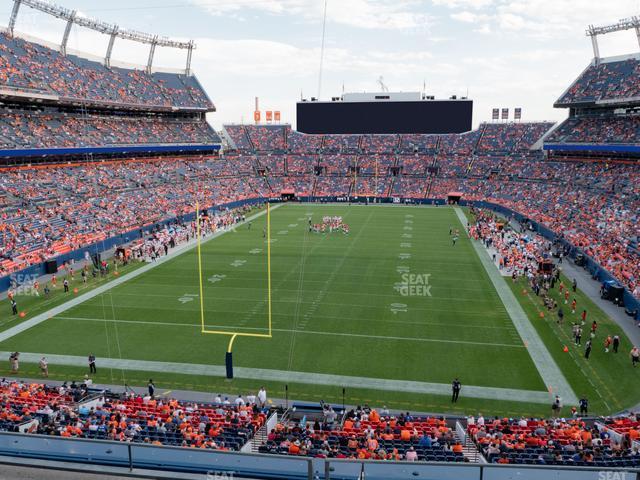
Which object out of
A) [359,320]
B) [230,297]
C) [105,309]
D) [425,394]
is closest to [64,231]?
[105,309]

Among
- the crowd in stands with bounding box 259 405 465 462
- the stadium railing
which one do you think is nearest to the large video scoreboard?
the crowd in stands with bounding box 259 405 465 462

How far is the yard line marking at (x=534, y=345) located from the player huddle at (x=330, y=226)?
13989 millimetres

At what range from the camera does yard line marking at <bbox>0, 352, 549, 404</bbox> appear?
14.8m

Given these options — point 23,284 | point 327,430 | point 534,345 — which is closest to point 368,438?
point 327,430

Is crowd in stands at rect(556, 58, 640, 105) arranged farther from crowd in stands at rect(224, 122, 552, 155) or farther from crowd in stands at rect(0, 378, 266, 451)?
crowd in stands at rect(0, 378, 266, 451)

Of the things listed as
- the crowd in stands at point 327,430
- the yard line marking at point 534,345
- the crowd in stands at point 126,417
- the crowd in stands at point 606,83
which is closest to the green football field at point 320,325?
the yard line marking at point 534,345

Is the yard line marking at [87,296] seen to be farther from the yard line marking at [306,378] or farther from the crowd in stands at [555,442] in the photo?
the crowd in stands at [555,442]

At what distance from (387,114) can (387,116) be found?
→ 0.27 metres

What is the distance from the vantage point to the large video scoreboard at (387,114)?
222 feet

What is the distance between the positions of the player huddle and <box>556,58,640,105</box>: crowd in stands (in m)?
28.2

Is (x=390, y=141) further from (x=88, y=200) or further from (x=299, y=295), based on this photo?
(x=299, y=295)

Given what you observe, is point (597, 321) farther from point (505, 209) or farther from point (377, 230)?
point (505, 209)

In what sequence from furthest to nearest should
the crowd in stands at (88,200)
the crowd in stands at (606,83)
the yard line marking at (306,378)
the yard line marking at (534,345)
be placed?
the crowd in stands at (606,83)
the crowd in stands at (88,200)
the yard line marking at (534,345)
the yard line marking at (306,378)

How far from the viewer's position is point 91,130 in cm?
4812
